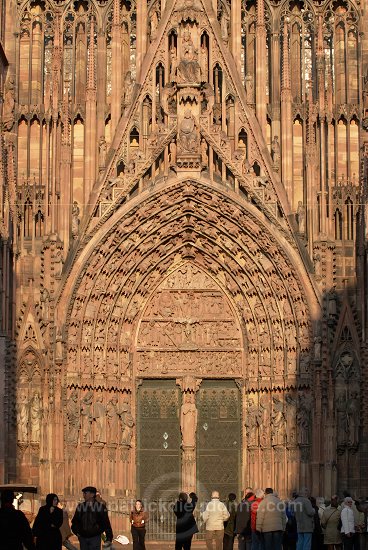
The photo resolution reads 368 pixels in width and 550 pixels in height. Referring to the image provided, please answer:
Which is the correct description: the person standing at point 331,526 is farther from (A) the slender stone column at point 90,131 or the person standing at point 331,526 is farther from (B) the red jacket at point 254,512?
(A) the slender stone column at point 90,131

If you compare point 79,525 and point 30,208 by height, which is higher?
point 30,208

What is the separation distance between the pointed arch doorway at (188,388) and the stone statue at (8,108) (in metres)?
5.39

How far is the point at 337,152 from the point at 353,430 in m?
6.71

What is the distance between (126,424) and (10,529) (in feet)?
59.1

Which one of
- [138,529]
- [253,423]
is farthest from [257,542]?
[253,423]

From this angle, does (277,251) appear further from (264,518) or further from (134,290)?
(264,518)

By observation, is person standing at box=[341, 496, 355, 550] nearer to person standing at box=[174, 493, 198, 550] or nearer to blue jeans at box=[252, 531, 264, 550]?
blue jeans at box=[252, 531, 264, 550]

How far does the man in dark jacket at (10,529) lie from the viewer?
15.4 metres

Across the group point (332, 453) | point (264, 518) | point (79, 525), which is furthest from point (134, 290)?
point (79, 525)

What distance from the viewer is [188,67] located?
33.2m

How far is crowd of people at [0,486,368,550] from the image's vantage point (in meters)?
18.9

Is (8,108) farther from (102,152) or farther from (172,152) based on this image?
(172,152)

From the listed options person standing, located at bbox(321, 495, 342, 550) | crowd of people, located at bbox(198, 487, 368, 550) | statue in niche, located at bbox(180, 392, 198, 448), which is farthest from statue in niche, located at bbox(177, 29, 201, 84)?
person standing, located at bbox(321, 495, 342, 550)

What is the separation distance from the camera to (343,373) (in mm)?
32531
